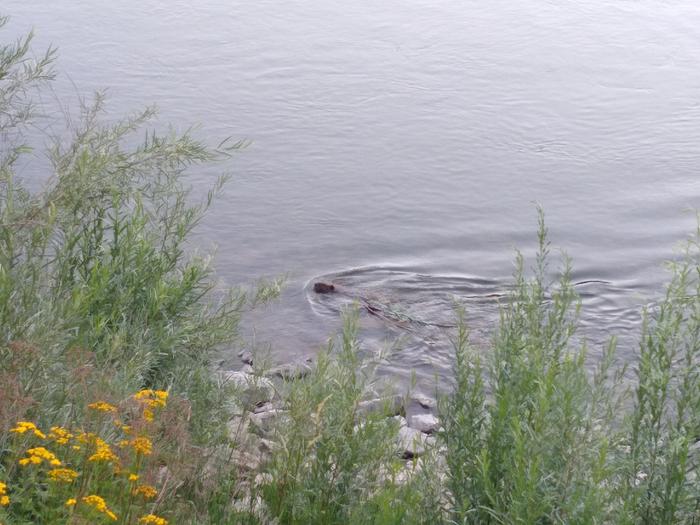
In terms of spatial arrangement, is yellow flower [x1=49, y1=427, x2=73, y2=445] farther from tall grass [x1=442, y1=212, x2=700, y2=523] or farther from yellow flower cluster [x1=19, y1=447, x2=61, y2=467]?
tall grass [x1=442, y1=212, x2=700, y2=523]

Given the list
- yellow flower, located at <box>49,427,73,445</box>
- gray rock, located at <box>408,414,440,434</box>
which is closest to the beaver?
gray rock, located at <box>408,414,440,434</box>

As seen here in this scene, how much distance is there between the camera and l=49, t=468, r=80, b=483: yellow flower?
371 cm

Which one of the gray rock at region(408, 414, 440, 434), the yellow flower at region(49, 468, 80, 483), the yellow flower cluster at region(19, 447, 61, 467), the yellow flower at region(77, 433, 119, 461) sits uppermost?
the yellow flower cluster at region(19, 447, 61, 467)

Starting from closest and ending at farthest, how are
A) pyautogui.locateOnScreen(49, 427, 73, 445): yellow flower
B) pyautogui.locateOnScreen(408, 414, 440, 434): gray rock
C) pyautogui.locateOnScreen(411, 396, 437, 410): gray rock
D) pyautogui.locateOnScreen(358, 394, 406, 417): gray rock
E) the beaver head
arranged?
pyautogui.locateOnScreen(49, 427, 73, 445): yellow flower, pyautogui.locateOnScreen(358, 394, 406, 417): gray rock, pyautogui.locateOnScreen(408, 414, 440, 434): gray rock, pyautogui.locateOnScreen(411, 396, 437, 410): gray rock, the beaver head

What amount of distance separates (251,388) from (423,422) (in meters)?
1.60

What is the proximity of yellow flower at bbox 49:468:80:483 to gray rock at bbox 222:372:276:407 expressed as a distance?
6.86 feet

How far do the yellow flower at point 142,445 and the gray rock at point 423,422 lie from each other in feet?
11.8

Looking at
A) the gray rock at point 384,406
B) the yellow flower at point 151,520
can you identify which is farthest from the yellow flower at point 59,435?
the gray rock at point 384,406

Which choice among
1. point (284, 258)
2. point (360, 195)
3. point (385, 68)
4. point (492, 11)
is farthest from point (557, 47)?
point (284, 258)

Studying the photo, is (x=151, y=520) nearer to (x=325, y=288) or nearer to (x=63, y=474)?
(x=63, y=474)

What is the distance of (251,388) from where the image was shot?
635cm

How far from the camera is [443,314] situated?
30.2ft

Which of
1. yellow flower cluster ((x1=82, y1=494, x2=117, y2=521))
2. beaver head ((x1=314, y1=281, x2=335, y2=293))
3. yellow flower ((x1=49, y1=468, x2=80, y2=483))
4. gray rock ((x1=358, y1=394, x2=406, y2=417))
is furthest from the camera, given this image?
beaver head ((x1=314, y1=281, x2=335, y2=293))

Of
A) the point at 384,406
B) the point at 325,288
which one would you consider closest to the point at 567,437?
the point at 384,406
